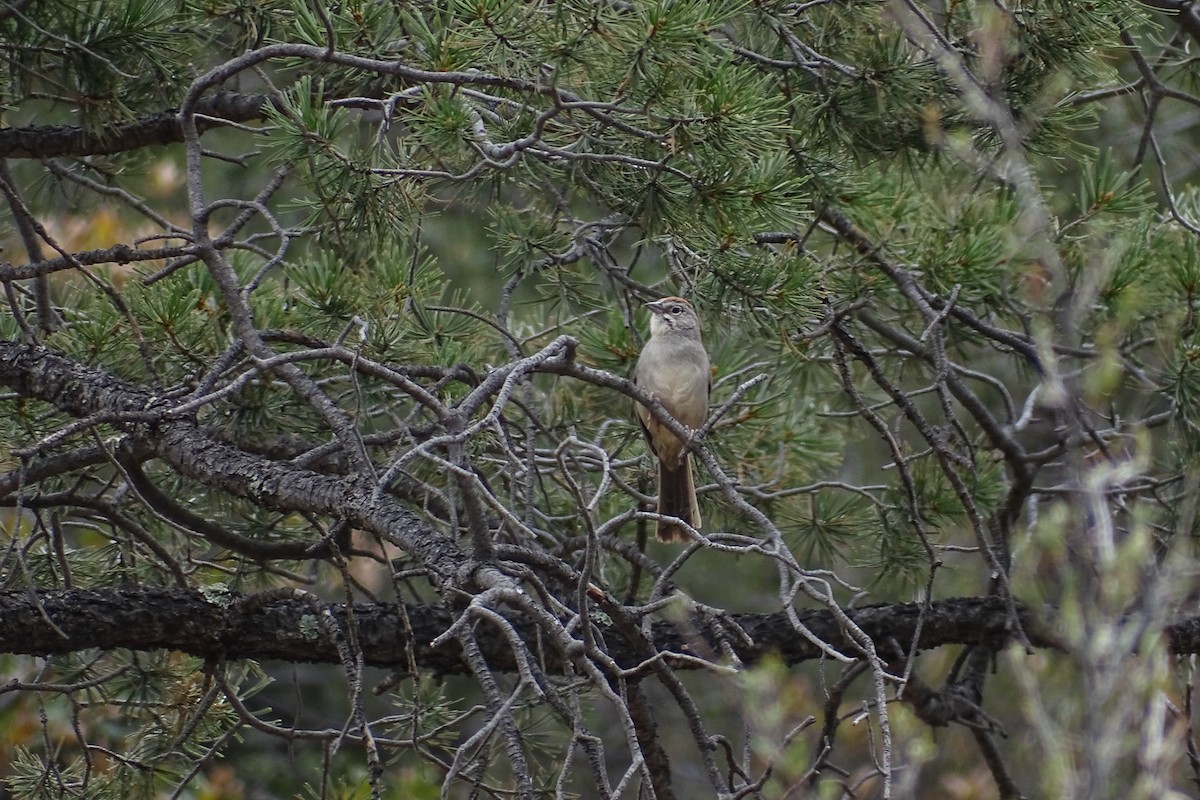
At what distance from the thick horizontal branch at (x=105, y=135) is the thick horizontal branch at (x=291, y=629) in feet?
3.82

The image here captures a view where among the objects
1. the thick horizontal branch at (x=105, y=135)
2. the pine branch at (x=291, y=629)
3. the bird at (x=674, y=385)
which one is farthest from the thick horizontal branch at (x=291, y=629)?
the thick horizontal branch at (x=105, y=135)

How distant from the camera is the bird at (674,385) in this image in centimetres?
441

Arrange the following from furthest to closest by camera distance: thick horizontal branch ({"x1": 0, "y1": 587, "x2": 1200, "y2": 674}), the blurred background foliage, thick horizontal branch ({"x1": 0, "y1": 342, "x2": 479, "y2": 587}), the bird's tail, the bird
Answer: the bird → the bird's tail → thick horizontal branch ({"x1": 0, "y1": 587, "x2": 1200, "y2": 674}) → the blurred background foliage → thick horizontal branch ({"x1": 0, "y1": 342, "x2": 479, "y2": 587})

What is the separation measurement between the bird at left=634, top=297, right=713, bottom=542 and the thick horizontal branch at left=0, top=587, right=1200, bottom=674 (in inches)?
31.6

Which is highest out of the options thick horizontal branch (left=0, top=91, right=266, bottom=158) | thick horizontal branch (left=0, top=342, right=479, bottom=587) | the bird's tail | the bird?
thick horizontal branch (left=0, top=91, right=266, bottom=158)

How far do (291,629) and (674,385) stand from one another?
193 cm

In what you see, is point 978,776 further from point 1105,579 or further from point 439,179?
point 1105,579

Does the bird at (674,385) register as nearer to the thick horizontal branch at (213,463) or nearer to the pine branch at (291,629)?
the pine branch at (291,629)

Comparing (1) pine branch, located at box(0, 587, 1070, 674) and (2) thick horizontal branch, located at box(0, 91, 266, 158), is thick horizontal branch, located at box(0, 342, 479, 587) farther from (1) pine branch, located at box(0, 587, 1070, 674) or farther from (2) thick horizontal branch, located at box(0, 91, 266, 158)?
(2) thick horizontal branch, located at box(0, 91, 266, 158)

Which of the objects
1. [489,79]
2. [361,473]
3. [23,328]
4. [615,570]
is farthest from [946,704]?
[23,328]

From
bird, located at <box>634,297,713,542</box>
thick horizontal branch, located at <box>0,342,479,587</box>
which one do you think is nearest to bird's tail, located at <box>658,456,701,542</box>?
bird, located at <box>634,297,713,542</box>

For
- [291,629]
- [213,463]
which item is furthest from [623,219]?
[291,629]

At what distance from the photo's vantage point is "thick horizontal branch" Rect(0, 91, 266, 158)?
134 inches

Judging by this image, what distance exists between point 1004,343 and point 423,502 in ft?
5.26
